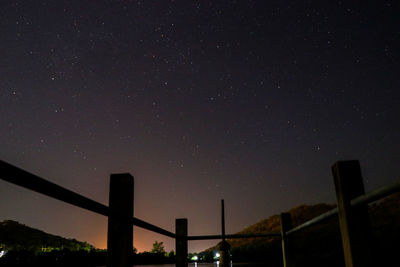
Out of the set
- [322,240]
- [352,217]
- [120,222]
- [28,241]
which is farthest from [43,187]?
[28,241]

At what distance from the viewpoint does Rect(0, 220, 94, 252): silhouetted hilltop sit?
416ft

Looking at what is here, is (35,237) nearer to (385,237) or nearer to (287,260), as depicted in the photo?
(385,237)

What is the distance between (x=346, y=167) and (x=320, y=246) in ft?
141

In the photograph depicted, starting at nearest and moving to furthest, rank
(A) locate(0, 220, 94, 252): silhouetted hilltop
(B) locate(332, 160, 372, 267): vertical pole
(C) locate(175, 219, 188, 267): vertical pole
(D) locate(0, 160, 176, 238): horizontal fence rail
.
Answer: (D) locate(0, 160, 176, 238): horizontal fence rail → (B) locate(332, 160, 372, 267): vertical pole → (C) locate(175, 219, 188, 267): vertical pole → (A) locate(0, 220, 94, 252): silhouetted hilltop

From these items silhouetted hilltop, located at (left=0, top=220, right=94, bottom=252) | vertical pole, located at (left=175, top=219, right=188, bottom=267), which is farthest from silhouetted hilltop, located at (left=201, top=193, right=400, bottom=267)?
silhouetted hilltop, located at (left=0, top=220, right=94, bottom=252)

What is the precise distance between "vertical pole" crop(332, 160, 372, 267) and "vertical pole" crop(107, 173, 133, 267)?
98 centimetres

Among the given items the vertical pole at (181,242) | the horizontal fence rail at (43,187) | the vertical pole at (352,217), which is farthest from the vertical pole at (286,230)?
the horizontal fence rail at (43,187)

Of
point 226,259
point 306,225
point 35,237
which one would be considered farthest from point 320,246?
point 35,237

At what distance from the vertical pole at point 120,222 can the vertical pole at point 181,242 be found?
1.98m

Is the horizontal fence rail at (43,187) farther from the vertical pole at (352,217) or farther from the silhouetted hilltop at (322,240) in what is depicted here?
the silhouetted hilltop at (322,240)

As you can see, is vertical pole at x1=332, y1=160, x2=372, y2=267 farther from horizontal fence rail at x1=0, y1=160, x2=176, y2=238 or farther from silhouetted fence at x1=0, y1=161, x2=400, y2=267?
horizontal fence rail at x1=0, y1=160, x2=176, y2=238

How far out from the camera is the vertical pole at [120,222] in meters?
1.48

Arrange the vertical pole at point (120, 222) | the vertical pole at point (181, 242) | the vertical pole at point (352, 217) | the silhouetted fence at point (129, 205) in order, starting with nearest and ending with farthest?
the silhouetted fence at point (129, 205) → the vertical pole at point (352, 217) → the vertical pole at point (120, 222) → the vertical pole at point (181, 242)

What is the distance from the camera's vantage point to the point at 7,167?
713mm
